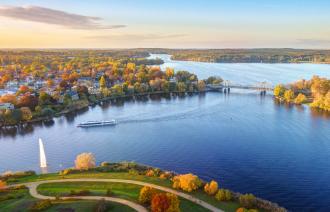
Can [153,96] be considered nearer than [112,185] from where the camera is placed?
No

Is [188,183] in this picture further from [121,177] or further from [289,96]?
[289,96]

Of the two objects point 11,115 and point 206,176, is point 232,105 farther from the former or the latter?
point 11,115

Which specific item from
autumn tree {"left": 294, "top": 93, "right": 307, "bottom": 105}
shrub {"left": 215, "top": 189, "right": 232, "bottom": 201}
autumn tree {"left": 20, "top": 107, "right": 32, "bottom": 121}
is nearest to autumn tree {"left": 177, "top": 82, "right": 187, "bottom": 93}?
autumn tree {"left": 294, "top": 93, "right": 307, "bottom": 105}

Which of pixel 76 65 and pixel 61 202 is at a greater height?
pixel 76 65

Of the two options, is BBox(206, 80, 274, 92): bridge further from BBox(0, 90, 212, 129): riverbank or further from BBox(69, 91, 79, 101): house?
BBox(69, 91, 79, 101): house

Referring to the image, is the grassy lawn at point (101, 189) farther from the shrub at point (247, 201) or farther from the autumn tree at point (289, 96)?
the autumn tree at point (289, 96)

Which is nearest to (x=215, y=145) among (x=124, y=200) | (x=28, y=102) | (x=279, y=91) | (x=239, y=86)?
(x=124, y=200)

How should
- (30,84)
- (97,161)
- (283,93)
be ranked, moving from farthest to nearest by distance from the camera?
(30,84), (283,93), (97,161)

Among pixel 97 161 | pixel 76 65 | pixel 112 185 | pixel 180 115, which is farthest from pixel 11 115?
pixel 76 65
